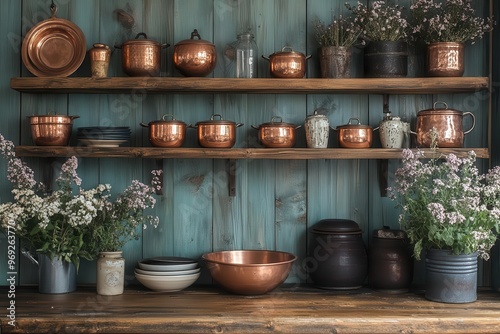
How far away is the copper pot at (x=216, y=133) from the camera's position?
2.56 m

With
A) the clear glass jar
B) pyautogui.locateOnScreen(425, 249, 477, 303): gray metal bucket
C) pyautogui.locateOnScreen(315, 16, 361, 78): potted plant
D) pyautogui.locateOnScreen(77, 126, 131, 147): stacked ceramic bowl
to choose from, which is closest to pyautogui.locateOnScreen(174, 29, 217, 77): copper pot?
the clear glass jar

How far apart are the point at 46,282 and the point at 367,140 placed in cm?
144

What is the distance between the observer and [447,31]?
2596 millimetres

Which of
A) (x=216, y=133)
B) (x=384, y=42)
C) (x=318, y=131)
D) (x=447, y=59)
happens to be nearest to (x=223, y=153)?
(x=216, y=133)

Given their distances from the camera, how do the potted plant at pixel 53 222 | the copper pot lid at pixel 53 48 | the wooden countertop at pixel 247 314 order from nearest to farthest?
1. the wooden countertop at pixel 247 314
2. the potted plant at pixel 53 222
3. the copper pot lid at pixel 53 48

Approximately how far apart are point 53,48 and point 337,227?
143 cm

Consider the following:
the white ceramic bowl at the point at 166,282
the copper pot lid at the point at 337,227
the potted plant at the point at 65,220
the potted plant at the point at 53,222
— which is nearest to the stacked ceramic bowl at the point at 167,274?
the white ceramic bowl at the point at 166,282

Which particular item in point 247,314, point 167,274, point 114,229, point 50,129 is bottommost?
point 247,314

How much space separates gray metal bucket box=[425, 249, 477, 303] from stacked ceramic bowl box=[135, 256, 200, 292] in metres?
0.96

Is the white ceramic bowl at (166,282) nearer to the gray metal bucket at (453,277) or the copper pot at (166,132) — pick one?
the copper pot at (166,132)

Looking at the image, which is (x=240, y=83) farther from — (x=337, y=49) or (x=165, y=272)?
(x=165, y=272)

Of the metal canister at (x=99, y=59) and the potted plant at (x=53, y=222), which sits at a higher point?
the metal canister at (x=99, y=59)

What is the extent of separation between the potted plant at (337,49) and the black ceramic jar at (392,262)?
704mm

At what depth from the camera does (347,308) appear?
7.60ft
